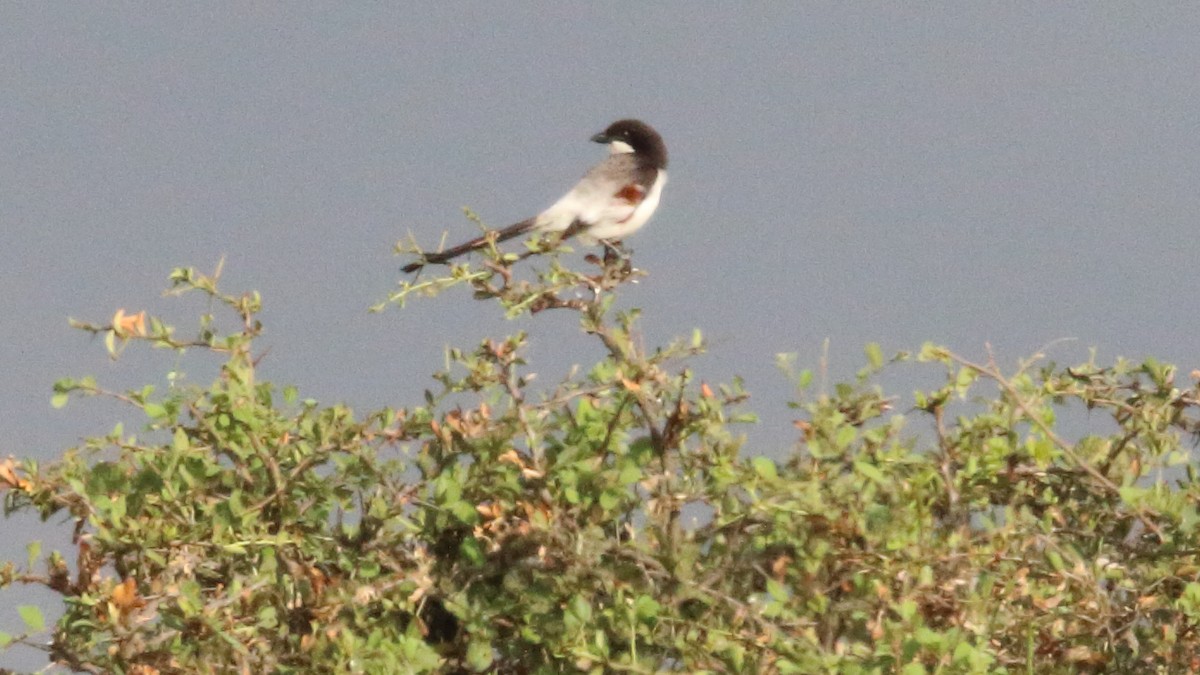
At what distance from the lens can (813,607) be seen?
15.9 feet

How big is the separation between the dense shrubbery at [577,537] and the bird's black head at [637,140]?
5152mm

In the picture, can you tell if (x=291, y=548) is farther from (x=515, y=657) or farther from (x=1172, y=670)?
(x=1172, y=670)

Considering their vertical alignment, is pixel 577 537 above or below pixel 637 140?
below

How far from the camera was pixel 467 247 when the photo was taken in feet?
24.6

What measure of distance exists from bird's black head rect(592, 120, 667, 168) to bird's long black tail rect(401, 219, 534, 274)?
131cm

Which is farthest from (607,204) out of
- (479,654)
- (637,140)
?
(479,654)

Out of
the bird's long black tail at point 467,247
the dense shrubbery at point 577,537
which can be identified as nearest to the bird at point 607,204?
the bird's long black tail at point 467,247

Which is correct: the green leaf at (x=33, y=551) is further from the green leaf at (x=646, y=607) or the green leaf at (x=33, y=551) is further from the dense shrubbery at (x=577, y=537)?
the green leaf at (x=646, y=607)

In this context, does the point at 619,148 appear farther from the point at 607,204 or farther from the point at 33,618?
the point at 33,618

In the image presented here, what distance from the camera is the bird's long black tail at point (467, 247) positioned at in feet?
18.5

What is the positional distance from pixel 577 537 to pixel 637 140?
19.9ft

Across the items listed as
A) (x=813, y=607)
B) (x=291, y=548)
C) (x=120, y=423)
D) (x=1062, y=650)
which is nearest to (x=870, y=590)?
(x=813, y=607)

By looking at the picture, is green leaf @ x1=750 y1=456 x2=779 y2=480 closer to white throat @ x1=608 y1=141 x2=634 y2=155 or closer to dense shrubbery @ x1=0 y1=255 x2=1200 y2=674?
dense shrubbery @ x1=0 y1=255 x2=1200 y2=674

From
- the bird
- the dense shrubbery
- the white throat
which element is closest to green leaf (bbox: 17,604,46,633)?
the dense shrubbery
